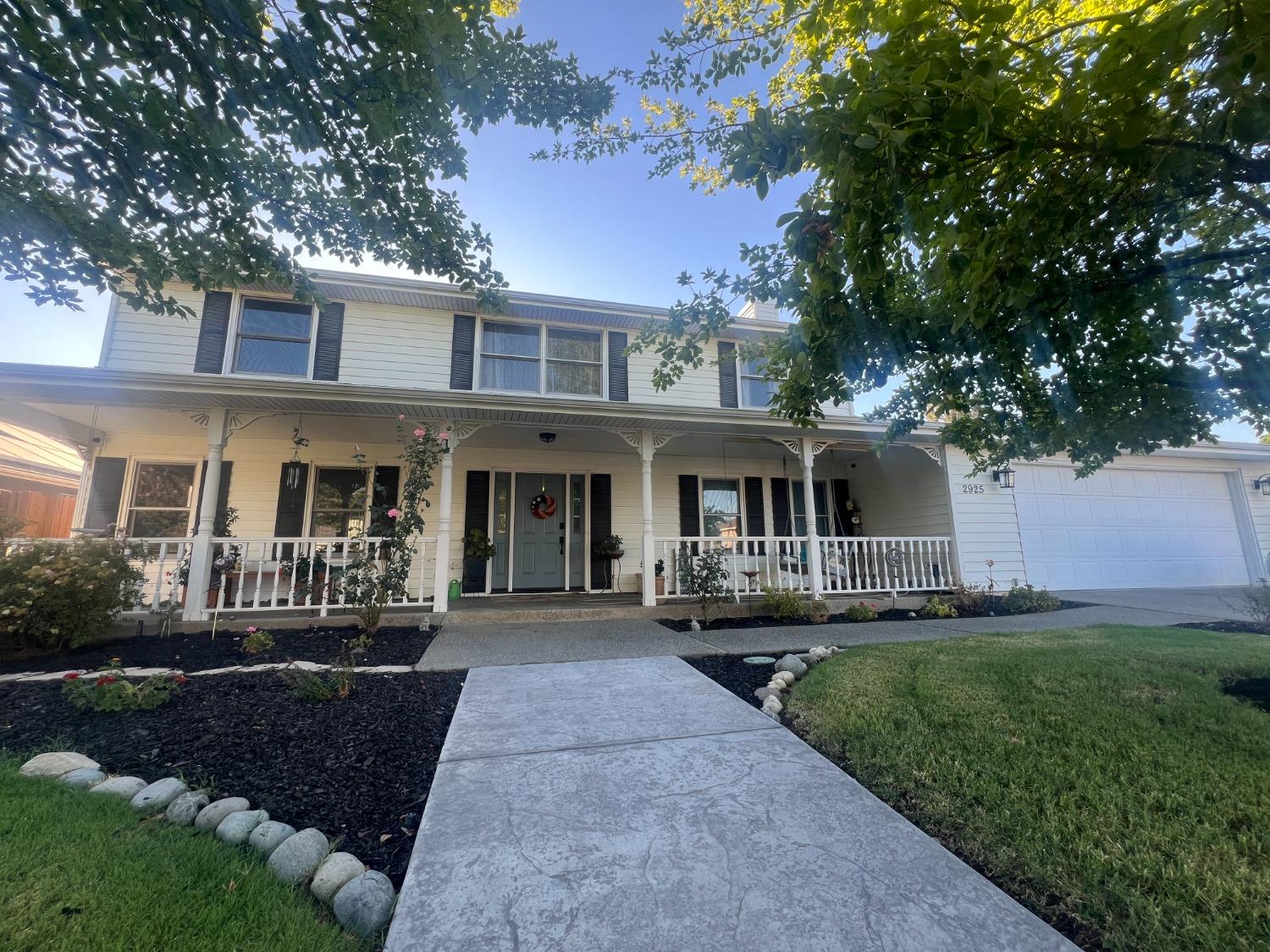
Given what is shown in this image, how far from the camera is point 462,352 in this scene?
8.63 metres

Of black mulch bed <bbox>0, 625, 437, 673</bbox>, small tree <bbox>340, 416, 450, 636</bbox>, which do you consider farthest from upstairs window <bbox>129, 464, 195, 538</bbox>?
small tree <bbox>340, 416, 450, 636</bbox>

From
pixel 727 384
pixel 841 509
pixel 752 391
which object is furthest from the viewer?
pixel 841 509

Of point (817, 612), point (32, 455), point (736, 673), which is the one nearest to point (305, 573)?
point (736, 673)

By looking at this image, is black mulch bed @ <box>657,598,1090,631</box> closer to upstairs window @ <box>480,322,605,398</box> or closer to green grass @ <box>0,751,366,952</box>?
upstairs window @ <box>480,322,605,398</box>

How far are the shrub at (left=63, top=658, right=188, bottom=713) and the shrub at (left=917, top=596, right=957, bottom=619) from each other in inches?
329

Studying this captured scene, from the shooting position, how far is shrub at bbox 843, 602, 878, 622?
24.0ft

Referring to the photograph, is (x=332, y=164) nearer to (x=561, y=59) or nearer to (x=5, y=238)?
(x=561, y=59)

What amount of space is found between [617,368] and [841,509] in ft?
18.0

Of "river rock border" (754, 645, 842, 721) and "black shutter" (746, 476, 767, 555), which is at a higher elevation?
"black shutter" (746, 476, 767, 555)

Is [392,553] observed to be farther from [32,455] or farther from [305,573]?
[32,455]

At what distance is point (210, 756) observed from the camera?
272 centimetres

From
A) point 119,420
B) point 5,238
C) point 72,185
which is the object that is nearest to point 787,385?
point 72,185

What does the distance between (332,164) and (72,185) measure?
5.13ft

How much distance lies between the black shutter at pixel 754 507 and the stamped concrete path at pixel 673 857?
24.1 ft
